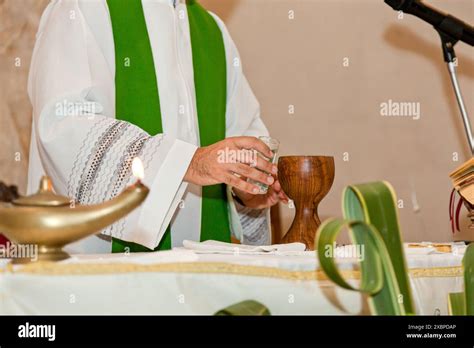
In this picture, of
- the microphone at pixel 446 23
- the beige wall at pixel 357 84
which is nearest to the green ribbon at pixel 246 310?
the microphone at pixel 446 23

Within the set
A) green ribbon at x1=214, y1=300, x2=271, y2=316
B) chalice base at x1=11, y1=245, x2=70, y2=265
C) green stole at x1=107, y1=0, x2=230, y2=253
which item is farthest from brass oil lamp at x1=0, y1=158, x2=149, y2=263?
green stole at x1=107, y1=0, x2=230, y2=253

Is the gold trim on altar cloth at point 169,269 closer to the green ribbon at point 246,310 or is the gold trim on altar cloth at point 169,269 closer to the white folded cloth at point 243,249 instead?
the green ribbon at point 246,310

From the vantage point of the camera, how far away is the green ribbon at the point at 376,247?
1.02 m

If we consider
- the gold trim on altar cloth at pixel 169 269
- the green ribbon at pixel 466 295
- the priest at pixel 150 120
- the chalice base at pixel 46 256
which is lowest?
the green ribbon at pixel 466 295

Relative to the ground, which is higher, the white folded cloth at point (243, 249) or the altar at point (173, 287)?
the white folded cloth at point (243, 249)

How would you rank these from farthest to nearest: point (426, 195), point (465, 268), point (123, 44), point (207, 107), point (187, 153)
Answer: point (426, 195) < point (207, 107) < point (123, 44) < point (187, 153) < point (465, 268)

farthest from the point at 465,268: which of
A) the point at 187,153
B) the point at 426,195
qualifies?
the point at 426,195

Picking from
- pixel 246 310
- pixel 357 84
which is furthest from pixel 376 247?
pixel 357 84

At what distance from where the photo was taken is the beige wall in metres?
3.82

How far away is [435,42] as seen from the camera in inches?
153

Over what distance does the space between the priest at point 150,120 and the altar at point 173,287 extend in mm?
501
